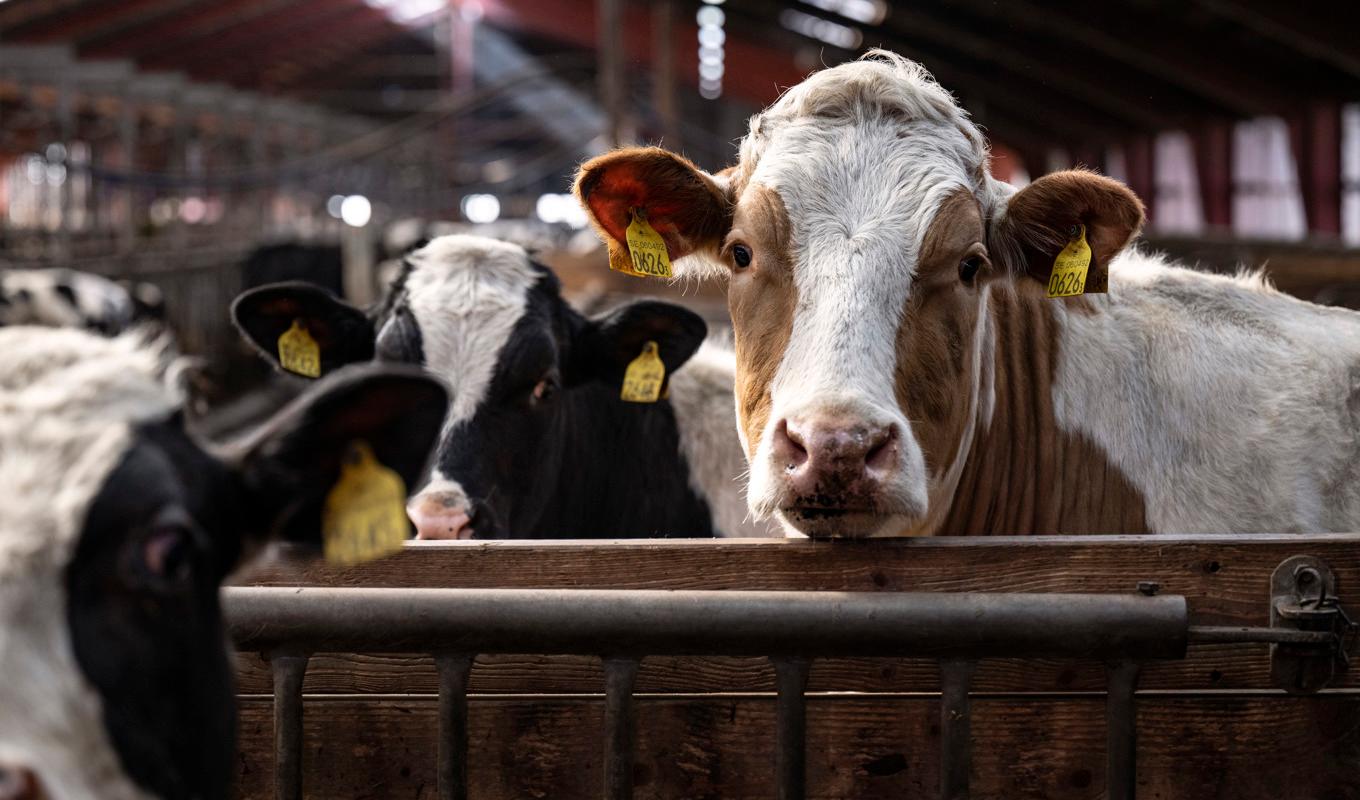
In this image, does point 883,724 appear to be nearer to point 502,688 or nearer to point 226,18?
point 502,688

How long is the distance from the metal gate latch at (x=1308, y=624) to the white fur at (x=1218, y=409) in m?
0.80

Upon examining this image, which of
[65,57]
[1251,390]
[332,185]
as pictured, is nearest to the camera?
[1251,390]

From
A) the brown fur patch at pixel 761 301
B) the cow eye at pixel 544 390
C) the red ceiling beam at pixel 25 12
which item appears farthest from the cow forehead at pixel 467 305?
the red ceiling beam at pixel 25 12

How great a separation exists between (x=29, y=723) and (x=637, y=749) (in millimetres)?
1067

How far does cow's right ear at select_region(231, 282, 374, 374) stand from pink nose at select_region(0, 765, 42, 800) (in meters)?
2.36

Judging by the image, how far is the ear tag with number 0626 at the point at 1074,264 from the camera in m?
2.77

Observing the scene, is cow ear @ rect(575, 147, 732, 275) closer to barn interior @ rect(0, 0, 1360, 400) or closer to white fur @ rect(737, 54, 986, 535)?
white fur @ rect(737, 54, 986, 535)

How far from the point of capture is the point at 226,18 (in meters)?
22.9

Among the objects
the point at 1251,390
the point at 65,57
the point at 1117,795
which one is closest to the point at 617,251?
the point at 1251,390

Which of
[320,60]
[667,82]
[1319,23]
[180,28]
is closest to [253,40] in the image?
[180,28]

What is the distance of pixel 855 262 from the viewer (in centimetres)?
253

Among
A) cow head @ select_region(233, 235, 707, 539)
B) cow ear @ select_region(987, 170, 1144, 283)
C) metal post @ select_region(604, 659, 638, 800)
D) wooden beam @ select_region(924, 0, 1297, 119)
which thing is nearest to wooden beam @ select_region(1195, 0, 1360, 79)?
wooden beam @ select_region(924, 0, 1297, 119)

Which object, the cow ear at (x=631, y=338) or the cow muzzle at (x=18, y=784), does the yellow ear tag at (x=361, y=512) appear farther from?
the cow ear at (x=631, y=338)

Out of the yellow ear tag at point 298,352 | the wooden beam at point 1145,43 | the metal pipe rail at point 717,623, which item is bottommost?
the metal pipe rail at point 717,623
